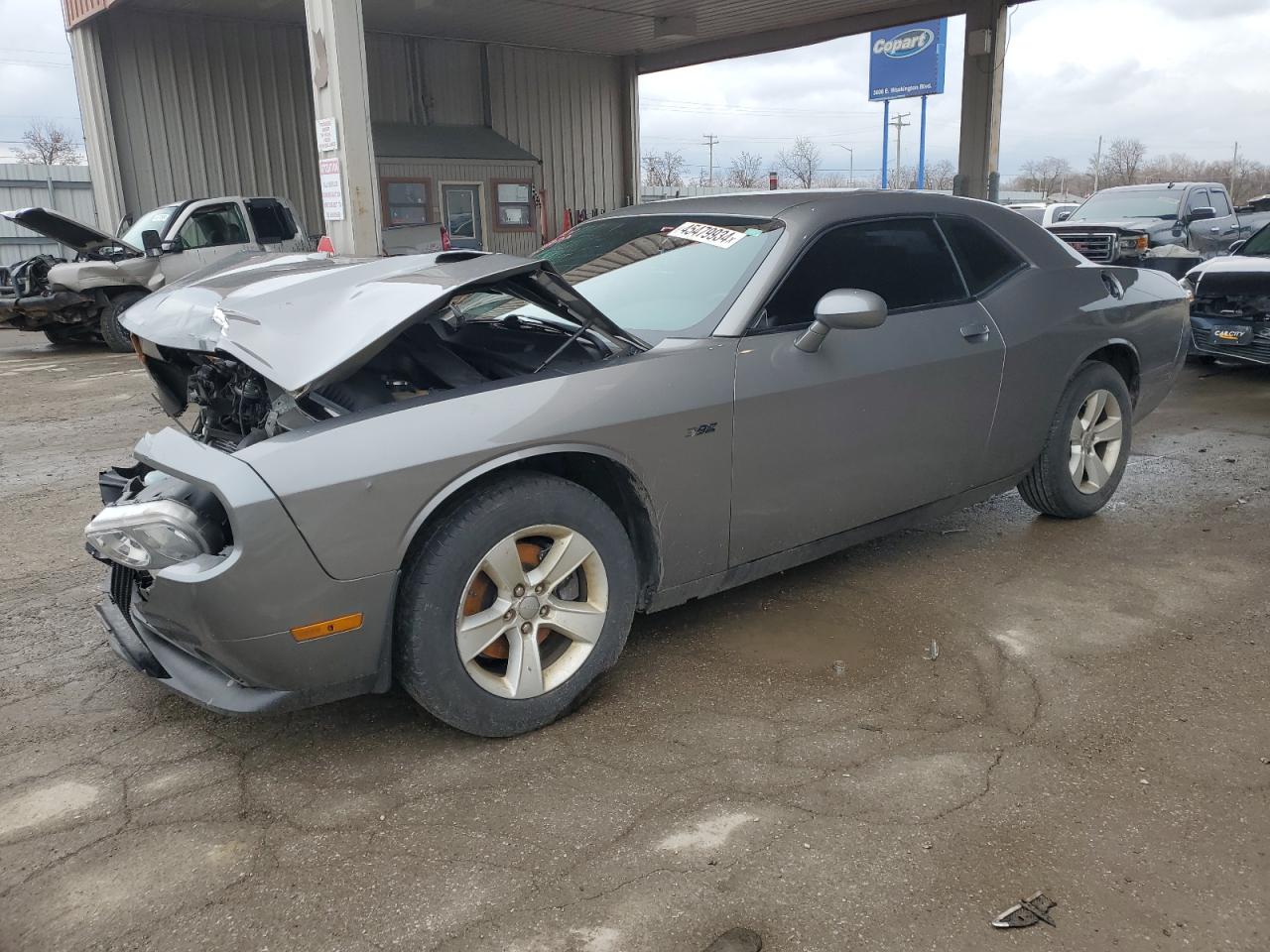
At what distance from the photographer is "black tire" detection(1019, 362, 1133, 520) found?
4.49 m

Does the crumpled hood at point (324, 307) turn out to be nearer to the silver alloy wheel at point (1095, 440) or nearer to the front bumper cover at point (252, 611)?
the front bumper cover at point (252, 611)

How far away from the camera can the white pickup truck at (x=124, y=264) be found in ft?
38.4

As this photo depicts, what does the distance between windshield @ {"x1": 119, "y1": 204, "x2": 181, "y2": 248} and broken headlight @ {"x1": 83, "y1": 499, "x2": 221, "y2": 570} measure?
11.0m

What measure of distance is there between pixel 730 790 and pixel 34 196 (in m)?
25.9

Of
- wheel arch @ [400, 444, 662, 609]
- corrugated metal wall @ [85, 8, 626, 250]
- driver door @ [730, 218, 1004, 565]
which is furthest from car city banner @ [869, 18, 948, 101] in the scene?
wheel arch @ [400, 444, 662, 609]

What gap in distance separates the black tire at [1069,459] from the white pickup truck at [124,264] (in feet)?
33.6

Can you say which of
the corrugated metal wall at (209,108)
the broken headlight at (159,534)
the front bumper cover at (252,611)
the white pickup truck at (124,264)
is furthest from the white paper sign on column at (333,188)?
the corrugated metal wall at (209,108)

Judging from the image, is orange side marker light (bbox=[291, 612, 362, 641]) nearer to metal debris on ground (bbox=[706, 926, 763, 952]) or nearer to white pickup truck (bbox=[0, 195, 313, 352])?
metal debris on ground (bbox=[706, 926, 763, 952])

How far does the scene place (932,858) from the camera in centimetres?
232

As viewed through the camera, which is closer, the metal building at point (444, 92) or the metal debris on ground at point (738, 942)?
the metal debris on ground at point (738, 942)

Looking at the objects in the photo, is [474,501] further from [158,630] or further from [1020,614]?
[1020,614]

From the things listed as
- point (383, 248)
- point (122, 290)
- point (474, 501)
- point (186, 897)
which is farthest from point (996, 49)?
point (186, 897)

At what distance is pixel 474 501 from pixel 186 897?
1.15 meters

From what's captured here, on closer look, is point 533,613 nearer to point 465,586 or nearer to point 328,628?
point 465,586
